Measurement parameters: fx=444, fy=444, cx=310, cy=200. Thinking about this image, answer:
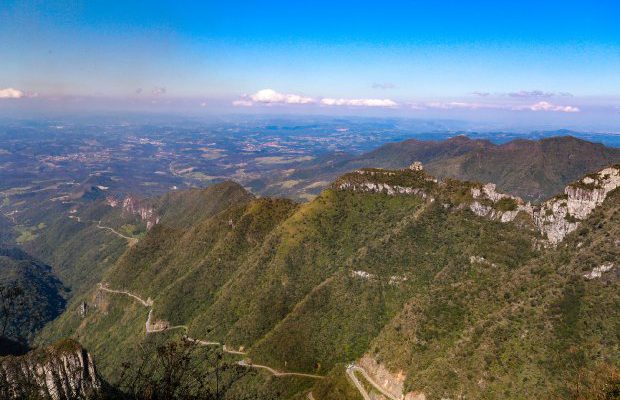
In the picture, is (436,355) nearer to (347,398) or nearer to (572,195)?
(347,398)

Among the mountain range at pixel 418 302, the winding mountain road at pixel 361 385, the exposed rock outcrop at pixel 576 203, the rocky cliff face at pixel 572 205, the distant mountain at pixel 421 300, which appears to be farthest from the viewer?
the rocky cliff face at pixel 572 205

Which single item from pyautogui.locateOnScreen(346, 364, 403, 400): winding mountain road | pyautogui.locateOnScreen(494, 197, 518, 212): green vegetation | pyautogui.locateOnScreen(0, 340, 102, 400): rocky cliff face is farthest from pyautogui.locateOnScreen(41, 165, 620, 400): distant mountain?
pyautogui.locateOnScreen(0, 340, 102, 400): rocky cliff face

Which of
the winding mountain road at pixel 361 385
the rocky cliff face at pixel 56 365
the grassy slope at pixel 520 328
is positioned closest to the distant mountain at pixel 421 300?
the grassy slope at pixel 520 328

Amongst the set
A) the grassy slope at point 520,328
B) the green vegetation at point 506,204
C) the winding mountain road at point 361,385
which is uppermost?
the green vegetation at point 506,204

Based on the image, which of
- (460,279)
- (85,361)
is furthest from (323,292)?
(85,361)

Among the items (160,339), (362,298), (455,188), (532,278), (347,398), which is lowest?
(160,339)

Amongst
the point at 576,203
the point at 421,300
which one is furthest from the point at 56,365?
the point at 576,203

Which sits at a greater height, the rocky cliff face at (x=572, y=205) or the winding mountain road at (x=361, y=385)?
the rocky cliff face at (x=572, y=205)

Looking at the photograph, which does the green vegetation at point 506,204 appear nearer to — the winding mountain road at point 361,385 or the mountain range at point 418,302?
the mountain range at point 418,302
